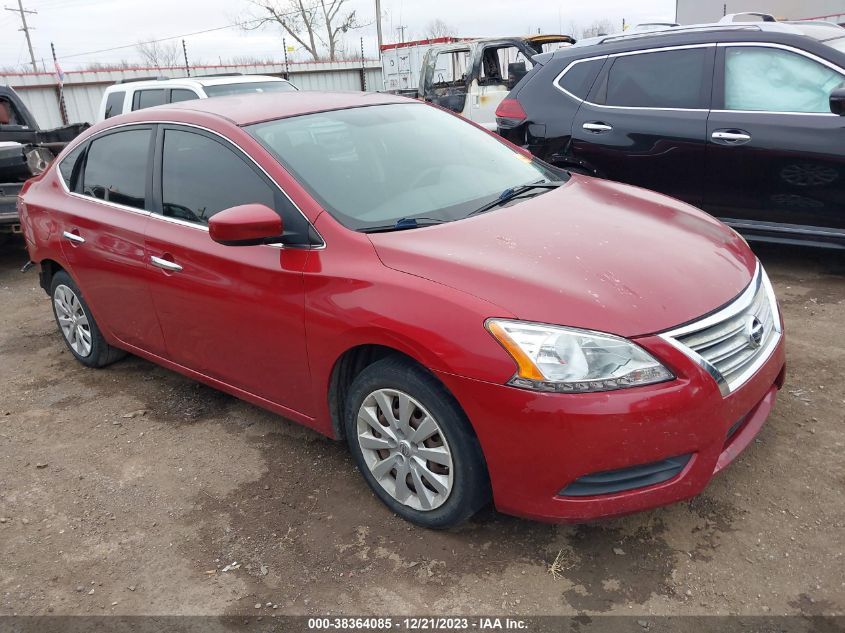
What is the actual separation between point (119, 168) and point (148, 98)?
6179 millimetres

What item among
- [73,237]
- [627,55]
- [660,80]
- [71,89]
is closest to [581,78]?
[627,55]

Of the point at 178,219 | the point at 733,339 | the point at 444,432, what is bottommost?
the point at 444,432

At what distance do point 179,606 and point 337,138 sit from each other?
6.86 feet

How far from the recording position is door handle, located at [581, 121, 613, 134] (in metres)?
5.69

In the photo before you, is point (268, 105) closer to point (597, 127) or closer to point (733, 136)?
point (597, 127)

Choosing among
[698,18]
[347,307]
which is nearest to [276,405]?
[347,307]

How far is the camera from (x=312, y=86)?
23.5m

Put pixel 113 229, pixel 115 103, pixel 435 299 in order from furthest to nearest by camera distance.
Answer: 1. pixel 115 103
2. pixel 113 229
3. pixel 435 299

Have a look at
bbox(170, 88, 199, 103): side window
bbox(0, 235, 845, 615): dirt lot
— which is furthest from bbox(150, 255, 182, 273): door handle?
→ bbox(170, 88, 199, 103): side window

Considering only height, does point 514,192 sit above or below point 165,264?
above

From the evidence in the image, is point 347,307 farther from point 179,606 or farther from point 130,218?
point 130,218

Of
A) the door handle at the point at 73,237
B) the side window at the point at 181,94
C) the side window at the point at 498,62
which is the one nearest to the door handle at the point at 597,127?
the door handle at the point at 73,237

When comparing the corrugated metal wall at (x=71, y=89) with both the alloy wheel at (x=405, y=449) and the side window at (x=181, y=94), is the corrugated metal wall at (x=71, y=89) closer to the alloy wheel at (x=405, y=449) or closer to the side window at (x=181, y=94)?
the side window at (x=181, y=94)

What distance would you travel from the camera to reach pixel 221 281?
325 cm
